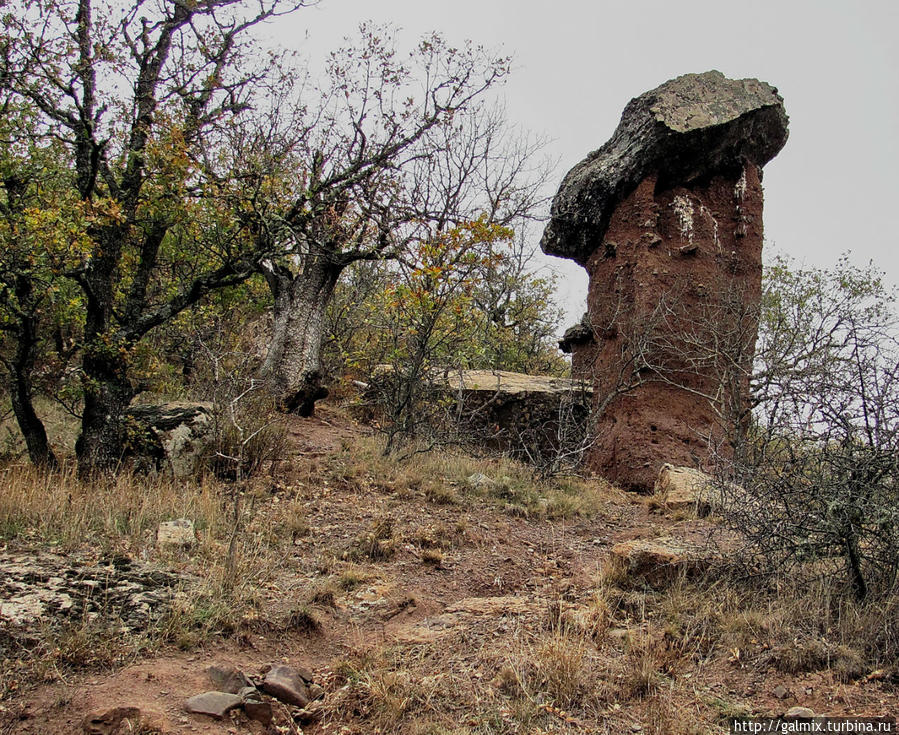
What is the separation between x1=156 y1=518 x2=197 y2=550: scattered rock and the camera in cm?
445

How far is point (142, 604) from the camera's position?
3500 millimetres

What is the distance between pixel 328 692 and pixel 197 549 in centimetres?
183

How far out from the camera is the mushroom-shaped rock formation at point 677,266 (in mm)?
8516

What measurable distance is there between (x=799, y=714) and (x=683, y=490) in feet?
15.0

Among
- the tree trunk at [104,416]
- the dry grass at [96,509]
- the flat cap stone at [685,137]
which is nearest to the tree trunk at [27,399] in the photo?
the tree trunk at [104,416]

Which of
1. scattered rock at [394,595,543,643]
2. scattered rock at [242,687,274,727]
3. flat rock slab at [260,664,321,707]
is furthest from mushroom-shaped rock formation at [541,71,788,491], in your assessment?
scattered rock at [242,687,274,727]

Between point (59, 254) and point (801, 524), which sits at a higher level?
point (59, 254)

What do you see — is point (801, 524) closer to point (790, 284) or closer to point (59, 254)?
point (59, 254)

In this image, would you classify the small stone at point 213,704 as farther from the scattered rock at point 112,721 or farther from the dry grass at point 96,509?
the dry grass at point 96,509

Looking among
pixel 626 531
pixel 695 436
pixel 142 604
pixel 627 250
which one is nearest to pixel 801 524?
pixel 626 531

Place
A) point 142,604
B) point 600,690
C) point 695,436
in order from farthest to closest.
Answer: point 695,436 → point 142,604 → point 600,690

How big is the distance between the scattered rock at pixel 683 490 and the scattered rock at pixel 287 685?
4117mm

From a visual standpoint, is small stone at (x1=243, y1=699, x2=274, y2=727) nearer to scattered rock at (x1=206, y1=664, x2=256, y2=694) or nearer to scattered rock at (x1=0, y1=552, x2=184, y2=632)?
scattered rock at (x1=206, y1=664, x2=256, y2=694)

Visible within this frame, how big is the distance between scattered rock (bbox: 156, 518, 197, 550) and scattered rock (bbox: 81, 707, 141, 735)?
1.83 meters
